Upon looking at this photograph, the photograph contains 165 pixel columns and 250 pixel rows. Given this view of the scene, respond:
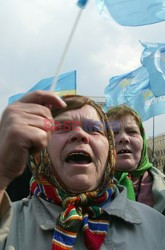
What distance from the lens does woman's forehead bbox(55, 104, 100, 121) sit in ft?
7.16

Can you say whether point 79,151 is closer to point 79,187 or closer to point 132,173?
point 79,187

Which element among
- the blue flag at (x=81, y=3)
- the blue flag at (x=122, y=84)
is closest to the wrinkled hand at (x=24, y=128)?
the blue flag at (x=81, y=3)

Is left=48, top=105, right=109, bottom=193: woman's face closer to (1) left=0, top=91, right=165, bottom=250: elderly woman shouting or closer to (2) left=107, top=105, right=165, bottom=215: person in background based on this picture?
(1) left=0, top=91, right=165, bottom=250: elderly woman shouting

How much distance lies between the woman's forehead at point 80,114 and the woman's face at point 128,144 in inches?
32.2

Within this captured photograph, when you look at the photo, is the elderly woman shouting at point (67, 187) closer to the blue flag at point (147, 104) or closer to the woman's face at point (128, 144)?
the woman's face at point (128, 144)

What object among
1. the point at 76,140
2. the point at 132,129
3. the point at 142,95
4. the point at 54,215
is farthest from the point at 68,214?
the point at 142,95

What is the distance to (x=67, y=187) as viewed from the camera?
2.02m

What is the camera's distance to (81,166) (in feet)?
6.73

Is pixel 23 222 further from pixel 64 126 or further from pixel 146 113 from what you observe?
pixel 146 113

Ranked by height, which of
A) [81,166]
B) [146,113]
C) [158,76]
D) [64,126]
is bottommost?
[146,113]

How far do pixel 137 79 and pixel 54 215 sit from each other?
36.3 ft

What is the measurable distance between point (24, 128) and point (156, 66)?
32.1 feet

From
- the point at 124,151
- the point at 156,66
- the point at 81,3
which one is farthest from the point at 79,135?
the point at 156,66

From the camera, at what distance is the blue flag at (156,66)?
10071mm
